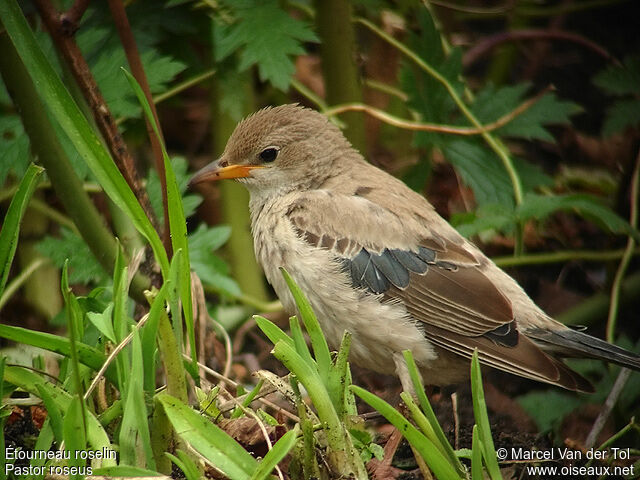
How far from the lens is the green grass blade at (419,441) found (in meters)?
2.88

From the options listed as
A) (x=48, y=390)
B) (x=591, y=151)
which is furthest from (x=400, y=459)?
(x=591, y=151)

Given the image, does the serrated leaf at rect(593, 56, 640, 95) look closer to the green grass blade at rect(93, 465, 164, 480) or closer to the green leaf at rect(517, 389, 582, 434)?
the green leaf at rect(517, 389, 582, 434)

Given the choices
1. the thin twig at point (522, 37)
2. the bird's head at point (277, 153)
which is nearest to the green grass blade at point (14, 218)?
the bird's head at point (277, 153)

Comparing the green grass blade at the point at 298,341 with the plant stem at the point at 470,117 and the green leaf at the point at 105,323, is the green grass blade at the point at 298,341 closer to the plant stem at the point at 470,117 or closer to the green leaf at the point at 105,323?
the green leaf at the point at 105,323

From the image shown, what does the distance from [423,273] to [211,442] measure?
1.70 meters

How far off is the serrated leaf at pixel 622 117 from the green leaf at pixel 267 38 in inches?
88.3

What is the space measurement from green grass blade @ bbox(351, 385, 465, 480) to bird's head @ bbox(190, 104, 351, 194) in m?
2.05

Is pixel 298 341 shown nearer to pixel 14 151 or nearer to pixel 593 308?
pixel 14 151

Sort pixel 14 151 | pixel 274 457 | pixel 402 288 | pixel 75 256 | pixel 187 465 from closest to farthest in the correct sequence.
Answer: pixel 274 457 → pixel 187 465 → pixel 402 288 → pixel 14 151 → pixel 75 256

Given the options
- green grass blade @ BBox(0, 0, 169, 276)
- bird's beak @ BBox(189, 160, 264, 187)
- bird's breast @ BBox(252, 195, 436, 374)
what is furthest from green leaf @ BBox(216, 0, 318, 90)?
green grass blade @ BBox(0, 0, 169, 276)

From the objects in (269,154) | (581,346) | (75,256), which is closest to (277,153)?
(269,154)

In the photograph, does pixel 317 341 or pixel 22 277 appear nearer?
pixel 317 341

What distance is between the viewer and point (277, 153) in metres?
4.75

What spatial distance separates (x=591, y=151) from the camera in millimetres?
6918
